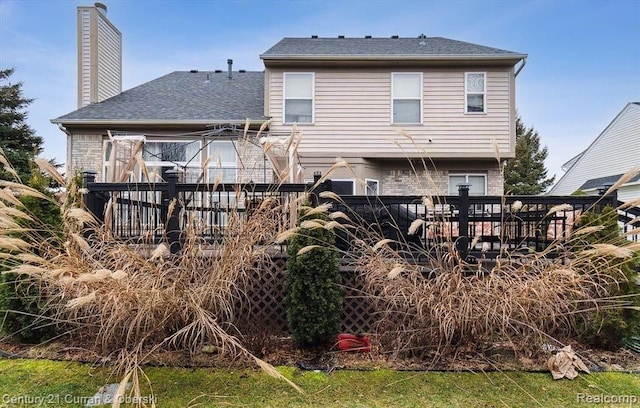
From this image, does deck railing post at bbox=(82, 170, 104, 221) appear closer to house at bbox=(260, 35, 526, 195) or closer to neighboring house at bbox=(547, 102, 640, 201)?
house at bbox=(260, 35, 526, 195)

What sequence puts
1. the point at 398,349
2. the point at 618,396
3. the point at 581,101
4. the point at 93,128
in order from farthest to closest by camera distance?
the point at 581,101, the point at 93,128, the point at 398,349, the point at 618,396

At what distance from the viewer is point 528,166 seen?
29.5 meters

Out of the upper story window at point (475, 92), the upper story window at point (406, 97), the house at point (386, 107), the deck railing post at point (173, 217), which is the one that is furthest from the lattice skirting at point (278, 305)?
the upper story window at point (475, 92)

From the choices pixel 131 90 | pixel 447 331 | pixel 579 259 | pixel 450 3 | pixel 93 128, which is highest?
pixel 450 3

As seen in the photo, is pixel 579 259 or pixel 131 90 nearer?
pixel 579 259

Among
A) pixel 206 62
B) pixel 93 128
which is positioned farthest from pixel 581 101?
pixel 93 128

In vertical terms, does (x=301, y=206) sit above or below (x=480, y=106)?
below

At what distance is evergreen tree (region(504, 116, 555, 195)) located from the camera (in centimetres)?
2806

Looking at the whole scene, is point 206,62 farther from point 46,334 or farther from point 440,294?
point 440,294

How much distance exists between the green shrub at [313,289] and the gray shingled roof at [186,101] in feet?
25.0

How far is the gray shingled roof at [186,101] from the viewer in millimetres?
10570

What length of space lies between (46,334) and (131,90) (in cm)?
1075

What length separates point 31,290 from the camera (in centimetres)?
383

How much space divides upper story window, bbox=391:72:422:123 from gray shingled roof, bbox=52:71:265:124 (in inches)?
151
